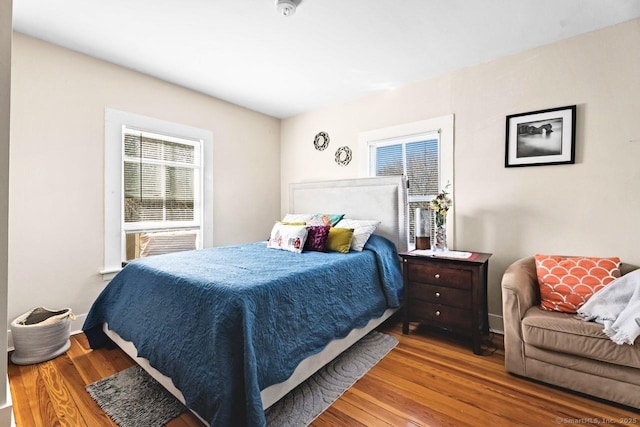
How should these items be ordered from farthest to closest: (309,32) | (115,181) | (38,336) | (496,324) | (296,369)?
(115,181)
(496,324)
(309,32)
(38,336)
(296,369)

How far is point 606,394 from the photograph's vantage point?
169cm

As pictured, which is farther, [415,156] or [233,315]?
[415,156]

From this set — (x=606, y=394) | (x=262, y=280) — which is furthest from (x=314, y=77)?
(x=606, y=394)

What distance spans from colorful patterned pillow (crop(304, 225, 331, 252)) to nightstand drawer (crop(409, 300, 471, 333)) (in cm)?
98

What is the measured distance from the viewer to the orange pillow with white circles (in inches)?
77.7

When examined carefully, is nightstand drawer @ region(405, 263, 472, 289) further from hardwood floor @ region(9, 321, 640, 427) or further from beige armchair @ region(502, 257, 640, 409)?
hardwood floor @ region(9, 321, 640, 427)

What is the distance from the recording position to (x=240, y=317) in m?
1.43

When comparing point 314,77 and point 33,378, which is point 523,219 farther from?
point 33,378

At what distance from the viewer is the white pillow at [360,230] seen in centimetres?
281

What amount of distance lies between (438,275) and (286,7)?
2.37 meters

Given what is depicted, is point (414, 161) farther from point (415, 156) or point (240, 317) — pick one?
point (240, 317)

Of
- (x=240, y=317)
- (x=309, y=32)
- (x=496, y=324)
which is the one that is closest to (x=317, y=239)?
(x=240, y=317)

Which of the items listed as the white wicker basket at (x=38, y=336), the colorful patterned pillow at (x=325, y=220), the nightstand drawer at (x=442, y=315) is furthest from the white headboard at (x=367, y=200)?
the white wicker basket at (x=38, y=336)

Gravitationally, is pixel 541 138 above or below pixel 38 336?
above
